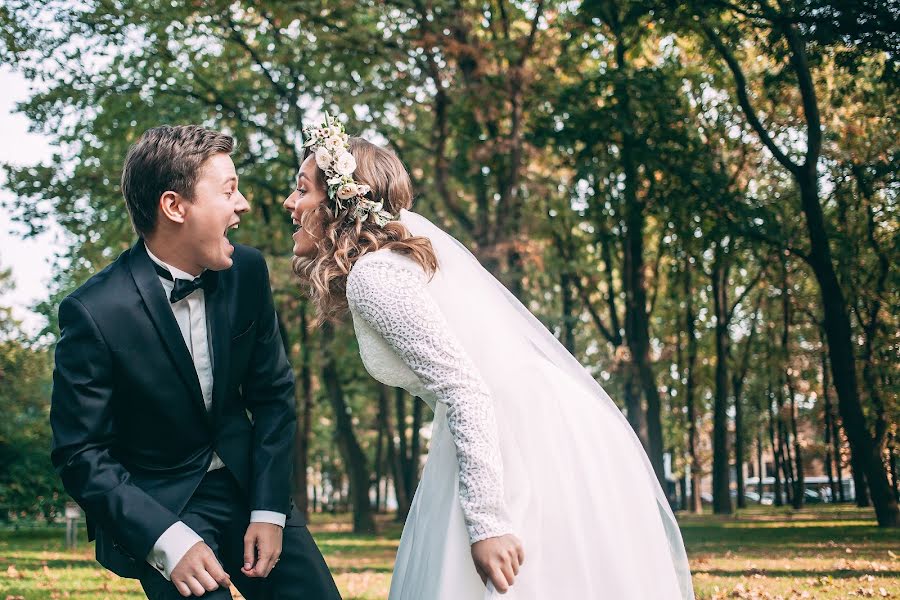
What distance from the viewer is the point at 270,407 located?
3559 millimetres

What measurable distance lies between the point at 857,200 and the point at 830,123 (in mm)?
1819

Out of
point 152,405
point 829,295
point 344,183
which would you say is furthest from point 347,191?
point 829,295

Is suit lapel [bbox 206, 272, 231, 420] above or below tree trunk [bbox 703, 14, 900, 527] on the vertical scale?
below

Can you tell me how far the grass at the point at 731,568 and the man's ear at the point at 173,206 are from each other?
6.29 metres

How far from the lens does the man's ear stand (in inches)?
127

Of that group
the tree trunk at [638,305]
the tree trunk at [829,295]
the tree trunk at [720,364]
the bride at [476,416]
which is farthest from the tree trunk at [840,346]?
the tree trunk at [720,364]

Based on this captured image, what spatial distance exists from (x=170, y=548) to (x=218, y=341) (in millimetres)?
758

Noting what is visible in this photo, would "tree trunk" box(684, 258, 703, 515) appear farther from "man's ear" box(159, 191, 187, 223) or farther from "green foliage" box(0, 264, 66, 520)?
"man's ear" box(159, 191, 187, 223)

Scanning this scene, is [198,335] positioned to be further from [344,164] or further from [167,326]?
[344,164]

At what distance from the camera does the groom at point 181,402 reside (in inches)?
118

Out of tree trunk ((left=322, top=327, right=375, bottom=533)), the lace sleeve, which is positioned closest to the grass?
tree trunk ((left=322, top=327, right=375, bottom=533))

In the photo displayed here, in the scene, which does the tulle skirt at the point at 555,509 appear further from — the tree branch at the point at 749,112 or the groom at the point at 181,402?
the tree branch at the point at 749,112

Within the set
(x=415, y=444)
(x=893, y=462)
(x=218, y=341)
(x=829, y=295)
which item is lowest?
(x=893, y=462)

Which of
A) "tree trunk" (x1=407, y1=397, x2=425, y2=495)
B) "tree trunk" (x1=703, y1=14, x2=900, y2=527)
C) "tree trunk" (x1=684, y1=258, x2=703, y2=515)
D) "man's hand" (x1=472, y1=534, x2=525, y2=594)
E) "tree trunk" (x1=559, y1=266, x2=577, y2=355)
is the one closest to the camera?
"man's hand" (x1=472, y1=534, x2=525, y2=594)
